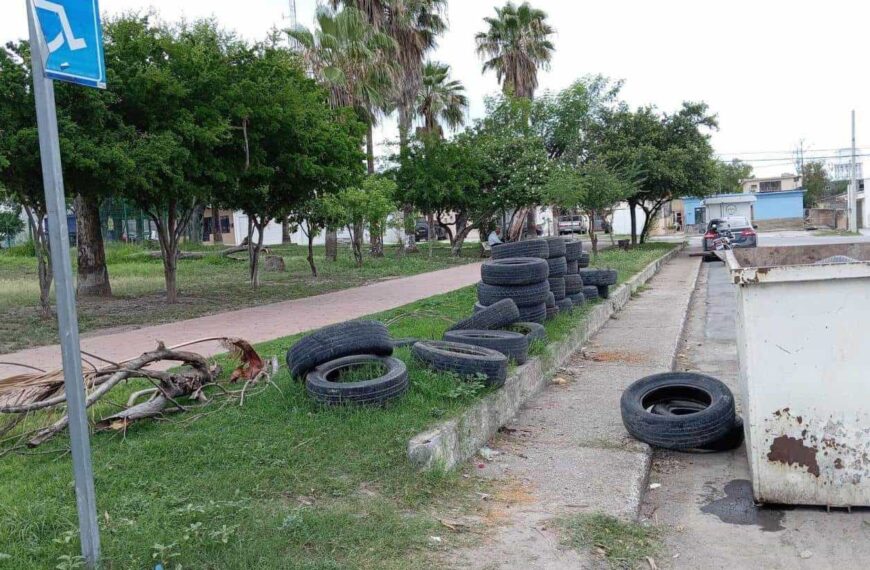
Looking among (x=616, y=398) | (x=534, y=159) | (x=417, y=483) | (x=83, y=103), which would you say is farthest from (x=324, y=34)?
(x=417, y=483)

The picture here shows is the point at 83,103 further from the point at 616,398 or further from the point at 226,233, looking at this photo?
the point at 226,233

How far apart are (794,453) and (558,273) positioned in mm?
6722

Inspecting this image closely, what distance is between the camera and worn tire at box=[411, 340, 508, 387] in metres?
6.41

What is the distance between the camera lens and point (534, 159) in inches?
1244

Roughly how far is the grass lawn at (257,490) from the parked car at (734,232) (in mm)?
23809

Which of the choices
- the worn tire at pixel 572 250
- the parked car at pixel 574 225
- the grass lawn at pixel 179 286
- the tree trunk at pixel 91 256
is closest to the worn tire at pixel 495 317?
the worn tire at pixel 572 250

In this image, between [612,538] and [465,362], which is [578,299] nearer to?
[465,362]

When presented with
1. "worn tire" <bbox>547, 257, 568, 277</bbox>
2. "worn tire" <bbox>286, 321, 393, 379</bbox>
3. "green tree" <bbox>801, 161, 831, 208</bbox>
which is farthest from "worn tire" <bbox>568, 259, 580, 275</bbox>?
"green tree" <bbox>801, 161, 831, 208</bbox>

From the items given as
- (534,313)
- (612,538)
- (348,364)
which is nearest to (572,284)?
(534,313)

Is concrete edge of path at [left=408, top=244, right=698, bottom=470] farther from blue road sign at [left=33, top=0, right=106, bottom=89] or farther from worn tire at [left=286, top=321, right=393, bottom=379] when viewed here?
blue road sign at [left=33, top=0, right=106, bottom=89]

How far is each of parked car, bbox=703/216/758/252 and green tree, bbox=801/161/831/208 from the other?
63.1 meters

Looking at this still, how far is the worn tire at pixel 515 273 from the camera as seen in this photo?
30.5ft

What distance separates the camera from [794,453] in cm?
467

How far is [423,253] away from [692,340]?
23.0 metres
